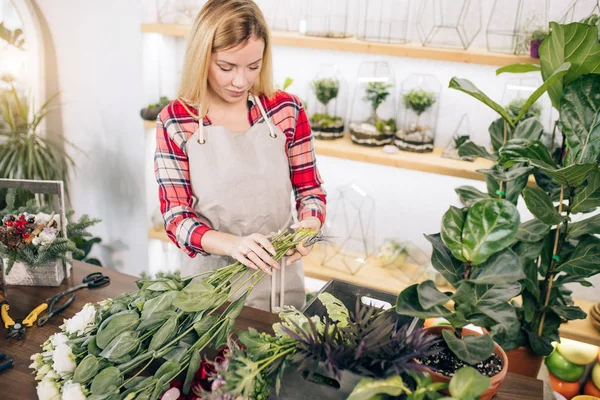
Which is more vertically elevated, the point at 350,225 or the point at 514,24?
the point at 514,24

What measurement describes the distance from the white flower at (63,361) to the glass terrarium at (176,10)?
2.21 m

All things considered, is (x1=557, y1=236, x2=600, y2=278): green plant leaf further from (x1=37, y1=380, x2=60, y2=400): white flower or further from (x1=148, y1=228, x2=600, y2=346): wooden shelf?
(x1=37, y1=380, x2=60, y2=400): white flower

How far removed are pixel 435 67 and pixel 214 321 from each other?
202 cm

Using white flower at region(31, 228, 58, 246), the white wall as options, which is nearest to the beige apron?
white flower at region(31, 228, 58, 246)

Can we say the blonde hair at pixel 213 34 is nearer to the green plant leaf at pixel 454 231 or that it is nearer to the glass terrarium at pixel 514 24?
the green plant leaf at pixel 454 231

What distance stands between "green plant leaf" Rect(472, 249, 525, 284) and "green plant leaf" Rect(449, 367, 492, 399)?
16 centimetres

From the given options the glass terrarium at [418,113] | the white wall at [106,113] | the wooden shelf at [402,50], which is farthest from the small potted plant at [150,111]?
the glass terrarium at [418,113]

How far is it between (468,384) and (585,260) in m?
1.11

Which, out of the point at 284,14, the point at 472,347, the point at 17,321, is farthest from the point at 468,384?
the point at 284,14

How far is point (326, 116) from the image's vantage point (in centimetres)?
282

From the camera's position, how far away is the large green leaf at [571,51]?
1444 millimetres

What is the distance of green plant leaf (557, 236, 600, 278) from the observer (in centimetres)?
171

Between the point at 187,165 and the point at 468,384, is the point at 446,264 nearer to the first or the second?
the point at 468,384

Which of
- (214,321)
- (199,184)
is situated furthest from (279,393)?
(199,184)
